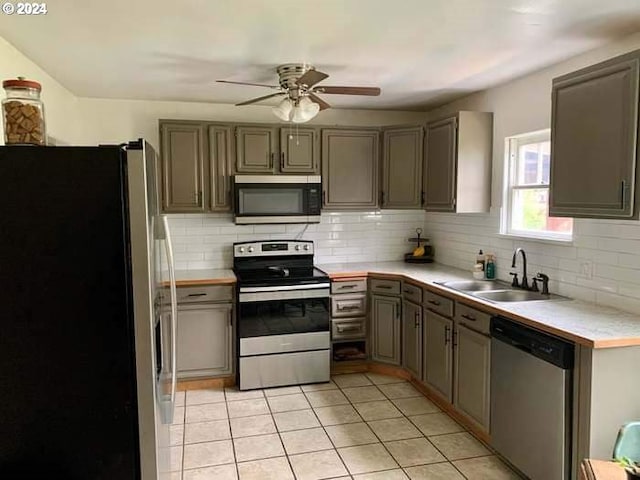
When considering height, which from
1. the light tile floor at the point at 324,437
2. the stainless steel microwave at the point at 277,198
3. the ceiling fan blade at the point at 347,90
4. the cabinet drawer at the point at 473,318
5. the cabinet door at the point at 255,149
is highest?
the ceiling fan blade at the point at 347,90

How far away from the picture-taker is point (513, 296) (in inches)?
132

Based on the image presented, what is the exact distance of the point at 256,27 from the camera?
Result: 7.95 ft

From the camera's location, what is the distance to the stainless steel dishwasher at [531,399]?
2.30 metres

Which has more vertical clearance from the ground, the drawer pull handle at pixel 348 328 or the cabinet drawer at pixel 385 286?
the cabinet drawer at pixel 385 286

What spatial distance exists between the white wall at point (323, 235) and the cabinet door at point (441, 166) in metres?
0.70

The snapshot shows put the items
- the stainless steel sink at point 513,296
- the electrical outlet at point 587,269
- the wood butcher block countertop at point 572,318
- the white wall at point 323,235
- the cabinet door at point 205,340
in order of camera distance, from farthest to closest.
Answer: the white wall at point 323,235 < the cabinet door at point 205,340 < the stainless steel sink at point 513,296 < the electrical outlet at point 587,269 < the wood butcher block countertop at point 572,318

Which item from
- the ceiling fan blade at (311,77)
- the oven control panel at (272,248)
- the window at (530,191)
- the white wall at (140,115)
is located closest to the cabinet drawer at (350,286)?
the oven control panel at (272,248)

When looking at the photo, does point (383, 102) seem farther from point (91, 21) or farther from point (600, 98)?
point (91, 21)

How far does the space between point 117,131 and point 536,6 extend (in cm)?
342

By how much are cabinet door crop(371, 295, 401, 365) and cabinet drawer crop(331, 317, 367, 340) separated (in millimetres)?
89

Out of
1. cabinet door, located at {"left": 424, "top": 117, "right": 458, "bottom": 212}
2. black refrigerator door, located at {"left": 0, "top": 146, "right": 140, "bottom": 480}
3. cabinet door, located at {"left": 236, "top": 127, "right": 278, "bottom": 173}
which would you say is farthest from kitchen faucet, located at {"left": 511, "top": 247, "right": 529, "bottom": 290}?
black refrigerator door, located at {"left": 0, "top": 146, "right": 140, "bottom": 480}

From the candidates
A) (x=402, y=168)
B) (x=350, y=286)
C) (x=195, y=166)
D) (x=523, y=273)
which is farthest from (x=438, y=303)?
(x=195, y=166)

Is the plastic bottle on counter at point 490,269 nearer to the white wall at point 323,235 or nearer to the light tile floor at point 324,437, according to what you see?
the light tile floor at point 324,437

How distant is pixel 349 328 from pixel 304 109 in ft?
6.76
